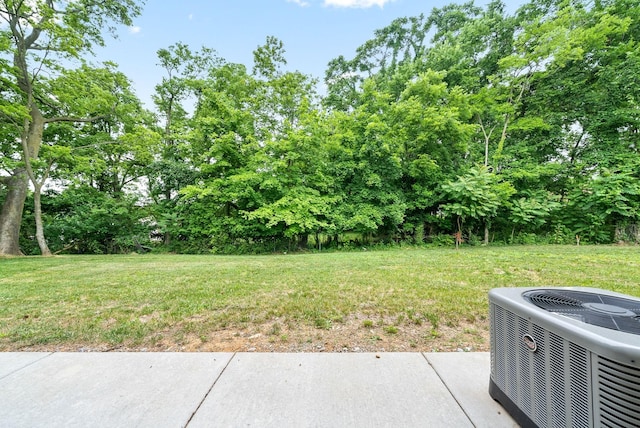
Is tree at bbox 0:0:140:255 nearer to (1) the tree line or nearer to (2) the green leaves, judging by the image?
(1) the tree line

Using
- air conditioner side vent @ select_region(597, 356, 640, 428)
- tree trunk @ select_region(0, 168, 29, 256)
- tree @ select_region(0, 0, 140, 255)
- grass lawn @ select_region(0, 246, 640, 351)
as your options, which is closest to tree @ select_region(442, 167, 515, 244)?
grass lawn @ select_region(0, 246, 640, 351)

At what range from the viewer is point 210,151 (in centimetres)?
1062

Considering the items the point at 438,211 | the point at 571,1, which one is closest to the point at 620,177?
the point at 438,211

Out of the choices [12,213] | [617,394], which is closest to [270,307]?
[617,394]

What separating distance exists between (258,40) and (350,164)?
869 cm

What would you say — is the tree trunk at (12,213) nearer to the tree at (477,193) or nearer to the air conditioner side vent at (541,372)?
the air conditioner side vent at (541,372)

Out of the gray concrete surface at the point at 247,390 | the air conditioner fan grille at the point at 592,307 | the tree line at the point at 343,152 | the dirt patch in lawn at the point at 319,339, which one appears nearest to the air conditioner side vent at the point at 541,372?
the air conditioner fan grille at the point at 592,307

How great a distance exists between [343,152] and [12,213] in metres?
12.4

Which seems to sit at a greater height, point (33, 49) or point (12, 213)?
point (33, 49)

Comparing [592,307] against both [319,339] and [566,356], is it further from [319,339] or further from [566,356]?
[319,339]

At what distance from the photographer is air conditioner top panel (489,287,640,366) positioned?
85 centimetres

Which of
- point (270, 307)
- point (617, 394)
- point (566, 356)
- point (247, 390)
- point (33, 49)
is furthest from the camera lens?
point (33, 49)

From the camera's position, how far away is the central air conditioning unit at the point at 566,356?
2.76 feet

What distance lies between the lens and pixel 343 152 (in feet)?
36.8
